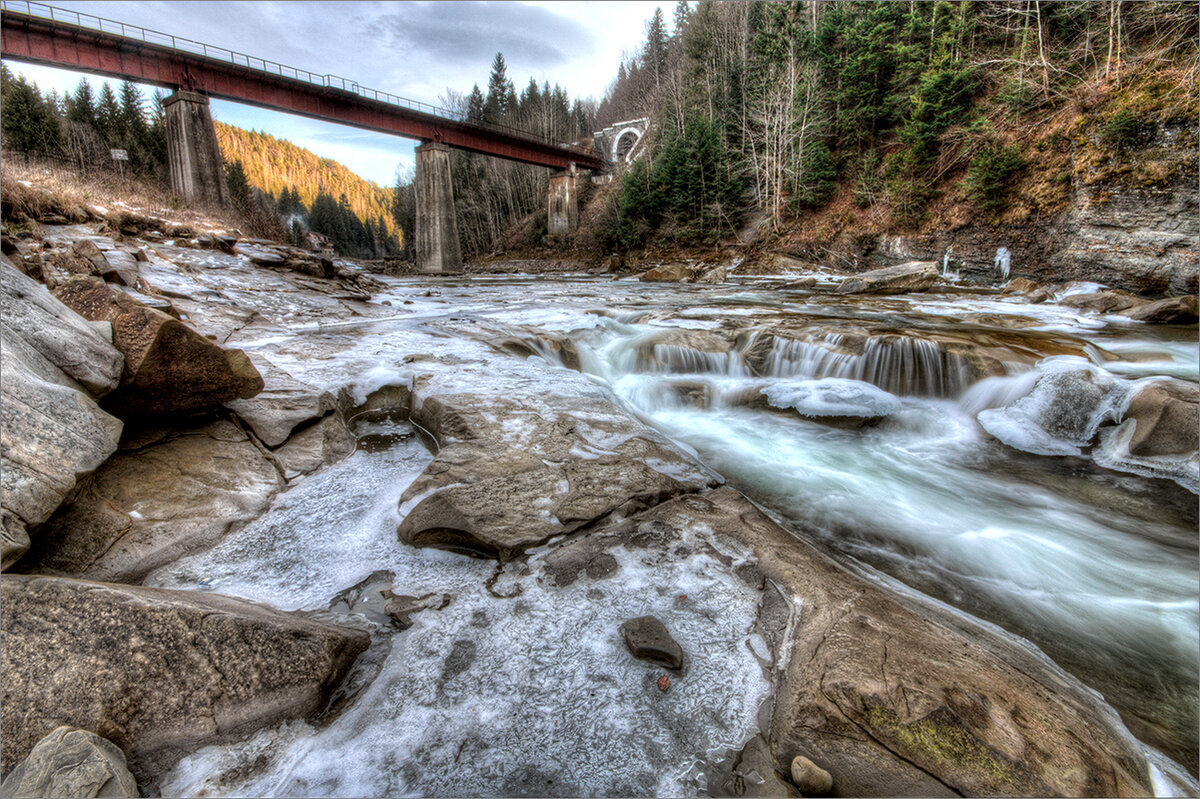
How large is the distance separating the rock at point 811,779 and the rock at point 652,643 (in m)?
0.54

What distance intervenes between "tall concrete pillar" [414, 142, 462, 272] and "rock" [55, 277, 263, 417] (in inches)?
1215

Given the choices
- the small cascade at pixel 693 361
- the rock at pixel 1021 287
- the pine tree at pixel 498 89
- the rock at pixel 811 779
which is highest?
the pine tree at pixel 498 89

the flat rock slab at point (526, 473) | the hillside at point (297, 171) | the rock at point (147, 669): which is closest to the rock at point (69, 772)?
the rock at point (147, 669)

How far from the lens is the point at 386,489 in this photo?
3.43 metres

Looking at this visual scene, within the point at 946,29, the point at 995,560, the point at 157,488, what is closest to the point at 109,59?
the point at 157,488

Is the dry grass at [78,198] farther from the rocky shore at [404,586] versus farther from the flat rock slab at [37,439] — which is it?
the flat rock slab at [37,439]

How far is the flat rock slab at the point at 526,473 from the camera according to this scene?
2.80 meters

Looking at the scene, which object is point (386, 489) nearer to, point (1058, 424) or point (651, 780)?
point (651, 780)

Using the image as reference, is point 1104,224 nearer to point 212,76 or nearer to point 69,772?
point 69,772

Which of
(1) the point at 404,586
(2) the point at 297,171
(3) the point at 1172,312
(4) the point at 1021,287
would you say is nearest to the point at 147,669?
(1) the point at 404,586

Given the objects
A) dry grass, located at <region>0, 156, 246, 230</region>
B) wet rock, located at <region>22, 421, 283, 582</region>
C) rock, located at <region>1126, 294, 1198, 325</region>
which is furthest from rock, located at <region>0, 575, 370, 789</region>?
rock, located at <region>1126, 294, 1198, 325</region>

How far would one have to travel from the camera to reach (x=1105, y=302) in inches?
383

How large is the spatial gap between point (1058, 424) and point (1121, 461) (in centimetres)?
67

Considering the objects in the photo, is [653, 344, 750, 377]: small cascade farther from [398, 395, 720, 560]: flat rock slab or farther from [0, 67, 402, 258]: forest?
[0, 67, 402, 258]: forest
